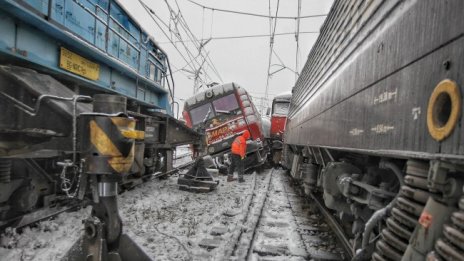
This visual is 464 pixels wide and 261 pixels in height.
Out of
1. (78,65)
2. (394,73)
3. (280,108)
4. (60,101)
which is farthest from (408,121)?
(280,108)

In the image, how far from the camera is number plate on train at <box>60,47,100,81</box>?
5172mm

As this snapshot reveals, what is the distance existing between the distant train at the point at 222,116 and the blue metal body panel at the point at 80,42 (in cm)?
334

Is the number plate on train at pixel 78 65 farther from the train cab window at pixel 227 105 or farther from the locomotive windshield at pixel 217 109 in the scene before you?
the train cab window at pixel 227 105

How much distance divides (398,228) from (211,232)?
3.59 meters

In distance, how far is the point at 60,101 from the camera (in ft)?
9.11

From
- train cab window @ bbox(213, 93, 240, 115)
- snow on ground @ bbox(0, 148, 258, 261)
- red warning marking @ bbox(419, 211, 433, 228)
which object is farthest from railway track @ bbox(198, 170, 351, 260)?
train cab window @ bbox(213, 93, 240, 115)

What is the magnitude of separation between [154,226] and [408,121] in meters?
4.16

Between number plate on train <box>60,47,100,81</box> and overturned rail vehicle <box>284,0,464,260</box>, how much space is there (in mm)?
3837

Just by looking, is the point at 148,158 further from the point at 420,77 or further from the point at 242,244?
the point at 420,77

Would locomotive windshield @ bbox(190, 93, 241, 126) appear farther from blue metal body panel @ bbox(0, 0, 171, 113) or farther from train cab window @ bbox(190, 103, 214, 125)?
blue metal body panel @ bbox(0, 0, 171, 113)

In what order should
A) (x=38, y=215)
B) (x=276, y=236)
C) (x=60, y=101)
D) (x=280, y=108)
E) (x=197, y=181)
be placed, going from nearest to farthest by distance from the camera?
(x=60, y=101), (x=38, y=215), (x=276, y=236), (x=197, y=181), (x=280, y=108)

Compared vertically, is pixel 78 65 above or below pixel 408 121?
above

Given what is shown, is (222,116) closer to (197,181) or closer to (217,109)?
(217,109)

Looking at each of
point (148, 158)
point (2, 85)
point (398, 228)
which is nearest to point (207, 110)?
point (148, 158)
